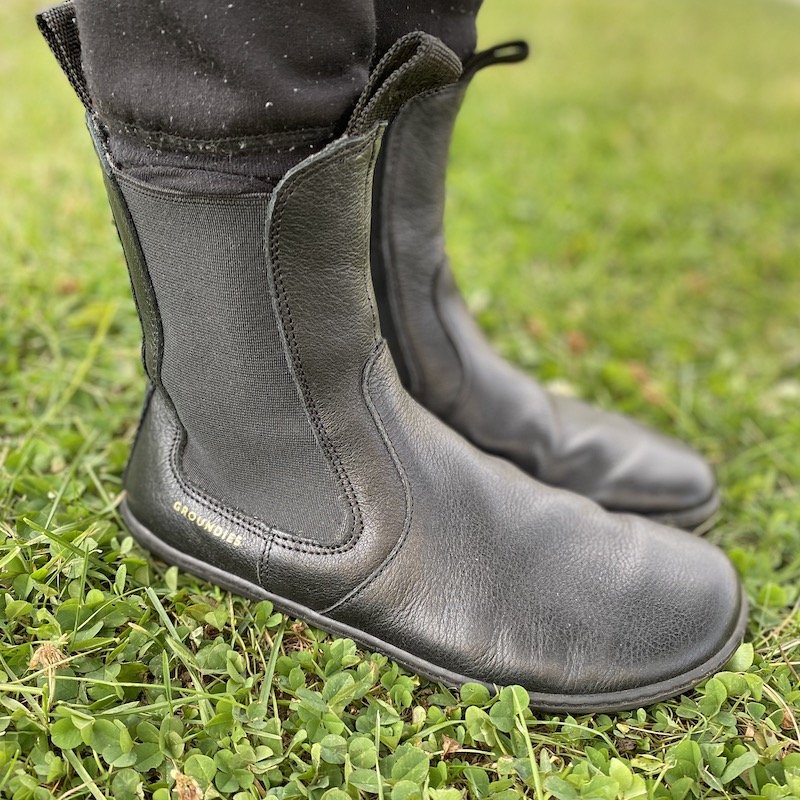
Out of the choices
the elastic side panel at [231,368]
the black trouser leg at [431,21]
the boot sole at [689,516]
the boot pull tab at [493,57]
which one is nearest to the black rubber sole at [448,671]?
the elastic side panel at [231,368]

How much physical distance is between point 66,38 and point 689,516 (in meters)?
1.37

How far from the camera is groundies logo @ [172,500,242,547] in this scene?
1.15 metres

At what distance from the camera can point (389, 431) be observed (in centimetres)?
110

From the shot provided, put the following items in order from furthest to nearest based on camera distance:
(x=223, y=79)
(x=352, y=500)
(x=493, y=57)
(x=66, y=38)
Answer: (x=493, y=57), (x=352, y=500), (x=66, y=38), (x=223, y=79)

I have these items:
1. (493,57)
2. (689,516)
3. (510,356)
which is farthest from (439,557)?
(510,356)

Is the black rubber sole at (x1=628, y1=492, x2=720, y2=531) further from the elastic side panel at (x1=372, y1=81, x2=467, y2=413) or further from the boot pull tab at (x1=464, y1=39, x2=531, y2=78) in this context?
the boot pull tab at (x1=464, y1=39, x2=531, y2=78)

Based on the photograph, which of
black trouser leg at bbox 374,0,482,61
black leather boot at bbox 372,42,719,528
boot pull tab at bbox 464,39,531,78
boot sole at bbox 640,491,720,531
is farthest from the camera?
boot sole at bbox 640,491,720,531

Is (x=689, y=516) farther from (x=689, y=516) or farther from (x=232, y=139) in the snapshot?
(x=232, y=139)

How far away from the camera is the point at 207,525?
3.81 feet

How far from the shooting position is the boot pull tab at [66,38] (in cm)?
94

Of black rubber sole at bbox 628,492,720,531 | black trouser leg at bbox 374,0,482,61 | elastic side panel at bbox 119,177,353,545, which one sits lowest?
black rubber sole at bbox 628,492,720,531

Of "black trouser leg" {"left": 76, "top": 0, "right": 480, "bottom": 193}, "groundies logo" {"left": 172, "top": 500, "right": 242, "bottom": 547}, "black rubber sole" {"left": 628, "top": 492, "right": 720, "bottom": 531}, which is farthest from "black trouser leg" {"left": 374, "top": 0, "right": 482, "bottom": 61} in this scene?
"black rubber sole" {"left": 628, "top": 492, "right": 720, "bottom": 531}

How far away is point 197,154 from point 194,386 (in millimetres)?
321

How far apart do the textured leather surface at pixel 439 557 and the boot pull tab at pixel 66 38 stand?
0.38 m
